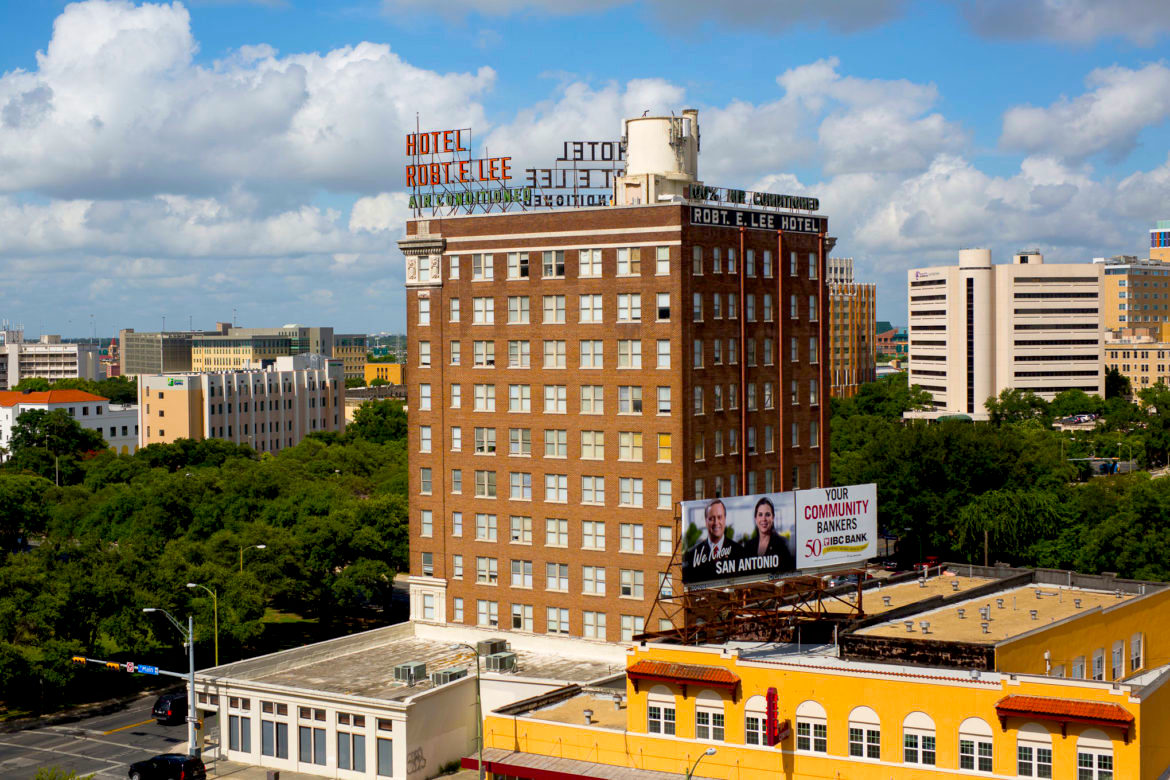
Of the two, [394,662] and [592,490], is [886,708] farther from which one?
[394,662]

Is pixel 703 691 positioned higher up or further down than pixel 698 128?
further down

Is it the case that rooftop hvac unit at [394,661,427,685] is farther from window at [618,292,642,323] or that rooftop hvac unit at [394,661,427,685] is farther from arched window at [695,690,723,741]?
window at [618,292,642,323]

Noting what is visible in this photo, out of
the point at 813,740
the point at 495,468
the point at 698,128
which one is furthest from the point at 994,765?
the point at 698,128

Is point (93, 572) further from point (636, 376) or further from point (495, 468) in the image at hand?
point (636, 376)

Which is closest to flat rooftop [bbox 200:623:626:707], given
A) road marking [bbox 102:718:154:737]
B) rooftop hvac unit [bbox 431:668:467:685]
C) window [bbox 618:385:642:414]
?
rooftop hvac unit [bbox 431:668:467:685]

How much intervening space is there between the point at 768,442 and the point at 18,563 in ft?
188

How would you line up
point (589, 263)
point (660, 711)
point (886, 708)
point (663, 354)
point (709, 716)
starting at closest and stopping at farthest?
point (886, 708), point (709, 716), point (660, 711), point (663, 354), point (589, 263)

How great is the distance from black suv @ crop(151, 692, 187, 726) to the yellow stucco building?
3300cm

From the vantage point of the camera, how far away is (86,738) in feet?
285

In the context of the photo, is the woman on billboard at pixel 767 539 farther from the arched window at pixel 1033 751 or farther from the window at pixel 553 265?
the window at pixel 553 265

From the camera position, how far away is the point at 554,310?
8738 cm

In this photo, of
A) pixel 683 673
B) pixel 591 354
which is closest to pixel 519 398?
pixel 591 354

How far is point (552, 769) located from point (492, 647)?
75.8 ft

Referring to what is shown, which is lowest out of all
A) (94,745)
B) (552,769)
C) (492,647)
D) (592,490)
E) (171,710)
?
(94,745)
